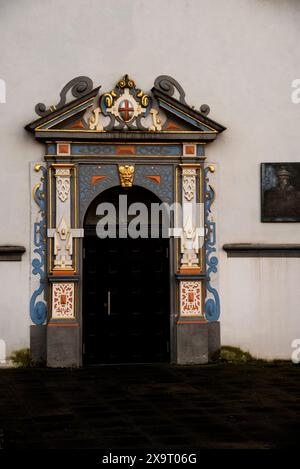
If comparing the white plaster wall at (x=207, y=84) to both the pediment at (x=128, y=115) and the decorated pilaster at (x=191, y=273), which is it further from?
the decorated pilaster at (x=191, y=273)

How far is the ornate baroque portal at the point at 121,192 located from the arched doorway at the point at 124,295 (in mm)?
26

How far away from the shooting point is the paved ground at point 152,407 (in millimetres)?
9219

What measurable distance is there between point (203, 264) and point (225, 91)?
10.7 ft

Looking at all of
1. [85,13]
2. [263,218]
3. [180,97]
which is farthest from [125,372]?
[85,13]

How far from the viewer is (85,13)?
15688mm

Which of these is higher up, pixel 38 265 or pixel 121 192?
pixel 121 192

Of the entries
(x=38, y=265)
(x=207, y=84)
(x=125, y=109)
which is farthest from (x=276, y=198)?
(x=38, y=265)

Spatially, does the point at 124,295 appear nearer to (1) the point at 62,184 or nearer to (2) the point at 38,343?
(2) the point at 38,343

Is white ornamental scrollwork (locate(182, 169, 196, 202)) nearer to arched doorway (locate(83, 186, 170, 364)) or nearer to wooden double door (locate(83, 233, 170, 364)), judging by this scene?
arched doorway (locate(83, 186, 170, 364))

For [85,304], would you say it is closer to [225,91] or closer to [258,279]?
[258,279]

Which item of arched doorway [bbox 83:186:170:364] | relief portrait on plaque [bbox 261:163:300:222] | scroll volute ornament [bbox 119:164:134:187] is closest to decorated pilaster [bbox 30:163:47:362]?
arched doorway [bbox 83:186:170:364]

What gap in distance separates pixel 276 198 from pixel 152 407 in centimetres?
598

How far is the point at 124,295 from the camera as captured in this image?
15.8 m
